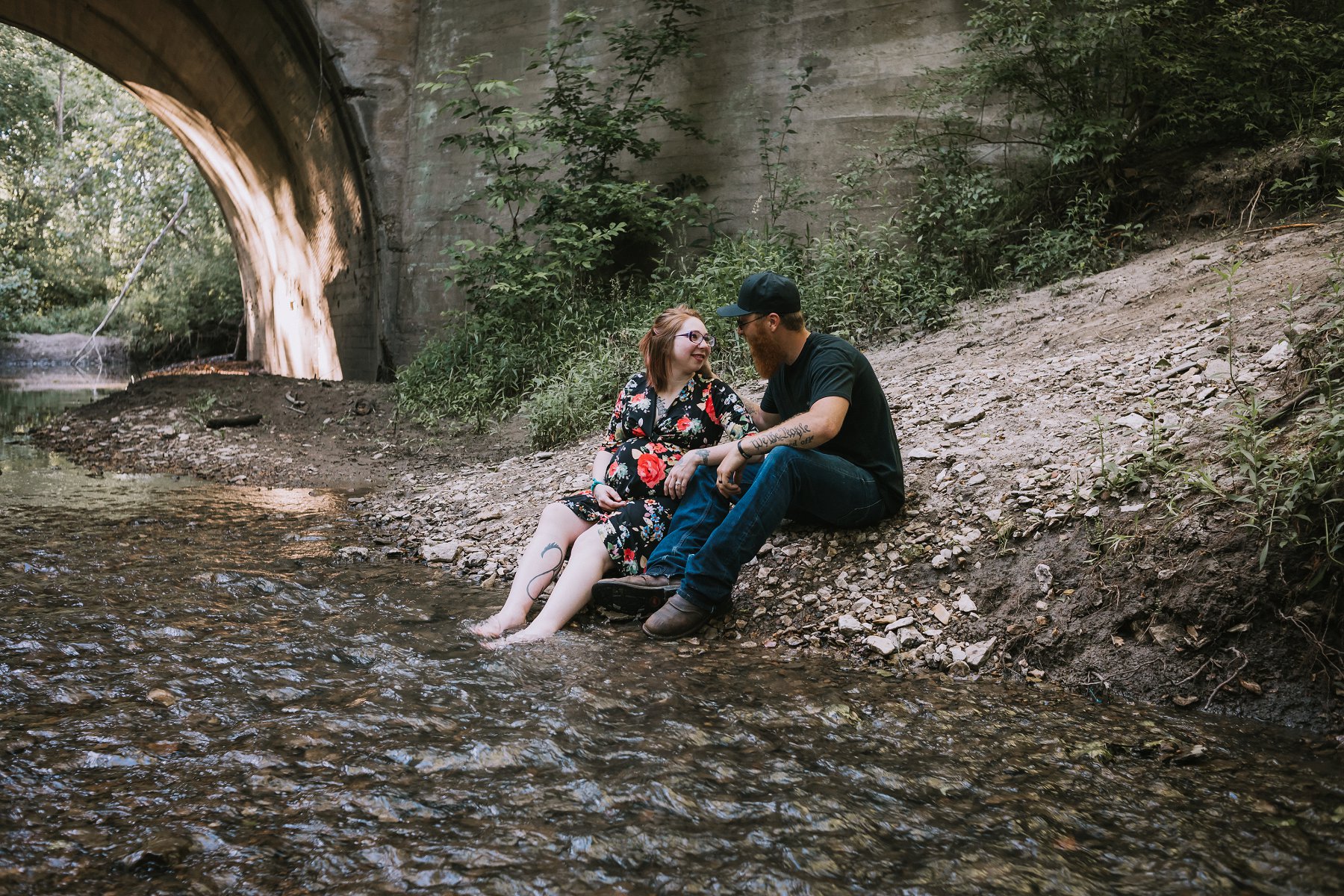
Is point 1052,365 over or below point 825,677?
over

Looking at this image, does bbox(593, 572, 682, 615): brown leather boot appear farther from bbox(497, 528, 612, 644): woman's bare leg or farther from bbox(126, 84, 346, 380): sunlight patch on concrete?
bbox(126, 84, 346, 380): sunlight patch on concrete

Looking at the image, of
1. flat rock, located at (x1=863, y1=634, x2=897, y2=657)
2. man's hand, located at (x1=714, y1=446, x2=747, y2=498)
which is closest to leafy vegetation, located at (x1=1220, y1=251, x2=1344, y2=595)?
flat rock, located at (x1=863, y1=634, x2=897, y2=657)

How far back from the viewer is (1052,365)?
5.25 m

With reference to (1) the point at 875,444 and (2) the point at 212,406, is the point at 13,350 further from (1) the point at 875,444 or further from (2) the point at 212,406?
(1) the point at 875,444

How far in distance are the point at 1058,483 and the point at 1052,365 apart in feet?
5.24

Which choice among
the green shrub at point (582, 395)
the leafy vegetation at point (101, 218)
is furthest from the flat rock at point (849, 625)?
the leafy vegetation at point (101, 218)

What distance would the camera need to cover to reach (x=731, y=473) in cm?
377

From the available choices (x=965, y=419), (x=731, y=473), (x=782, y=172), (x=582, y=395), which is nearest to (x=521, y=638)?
(x=731, y=473)

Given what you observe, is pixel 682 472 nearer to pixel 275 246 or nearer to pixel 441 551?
pixel 441 551

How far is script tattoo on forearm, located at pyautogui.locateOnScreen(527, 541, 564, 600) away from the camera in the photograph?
393cm

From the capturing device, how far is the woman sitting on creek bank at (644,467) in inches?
155

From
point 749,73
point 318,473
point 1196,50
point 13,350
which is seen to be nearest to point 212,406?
point 318,473

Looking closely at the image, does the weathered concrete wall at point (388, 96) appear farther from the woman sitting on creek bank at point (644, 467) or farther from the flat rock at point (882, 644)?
the flat rock at point (882, 644)

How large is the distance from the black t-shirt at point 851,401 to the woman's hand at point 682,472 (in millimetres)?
450
